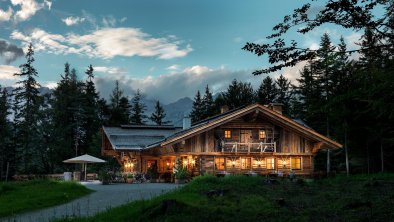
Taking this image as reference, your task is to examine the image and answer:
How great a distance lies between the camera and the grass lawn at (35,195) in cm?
1500

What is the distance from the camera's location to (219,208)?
11.8 m

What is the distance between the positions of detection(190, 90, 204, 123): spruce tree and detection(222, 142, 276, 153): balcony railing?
33238mm

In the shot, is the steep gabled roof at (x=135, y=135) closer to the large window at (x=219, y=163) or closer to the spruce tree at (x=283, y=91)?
the large window at (x=219, y=163)

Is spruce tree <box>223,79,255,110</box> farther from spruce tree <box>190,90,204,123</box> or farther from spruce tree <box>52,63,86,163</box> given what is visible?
spruce tree <box>52,63,86,163</box>

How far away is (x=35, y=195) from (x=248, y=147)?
67.9ft

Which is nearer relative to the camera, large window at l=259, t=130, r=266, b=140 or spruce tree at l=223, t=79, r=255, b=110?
large window at l=259, t=130, r=266, b=140

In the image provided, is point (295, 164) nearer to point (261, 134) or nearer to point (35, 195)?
point (261, 134)

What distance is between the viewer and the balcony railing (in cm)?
3522

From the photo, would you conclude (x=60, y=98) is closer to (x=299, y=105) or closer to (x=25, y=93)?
(x=25, y=93)

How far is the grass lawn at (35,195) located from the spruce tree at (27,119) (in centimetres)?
3389

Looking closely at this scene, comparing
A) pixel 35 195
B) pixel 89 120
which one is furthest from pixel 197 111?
pixel 35 195

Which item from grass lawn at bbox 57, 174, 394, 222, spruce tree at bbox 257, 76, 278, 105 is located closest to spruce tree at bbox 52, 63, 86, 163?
spruce tree at bbox 257, 76, 278, 105

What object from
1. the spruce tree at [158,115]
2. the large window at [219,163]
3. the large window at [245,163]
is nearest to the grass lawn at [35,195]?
the large window at [219,163]

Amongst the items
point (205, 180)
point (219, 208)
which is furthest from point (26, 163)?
point (219, 208)
